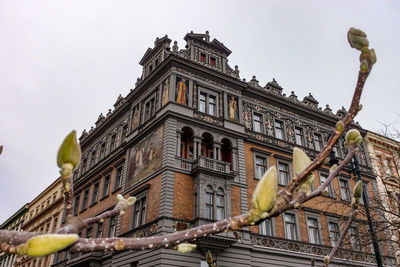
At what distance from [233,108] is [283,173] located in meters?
6.00

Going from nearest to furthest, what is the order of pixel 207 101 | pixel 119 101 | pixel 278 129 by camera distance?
pixel 207 101
pixel 278 129
pixel 119 101

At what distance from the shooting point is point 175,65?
900 inches

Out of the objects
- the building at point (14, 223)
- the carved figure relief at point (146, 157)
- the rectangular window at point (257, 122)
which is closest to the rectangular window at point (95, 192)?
the carved figure relief at point (146, 157)

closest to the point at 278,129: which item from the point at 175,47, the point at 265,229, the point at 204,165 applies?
the point at 265,229

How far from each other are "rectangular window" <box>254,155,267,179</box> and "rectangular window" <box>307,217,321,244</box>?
15.3 ft

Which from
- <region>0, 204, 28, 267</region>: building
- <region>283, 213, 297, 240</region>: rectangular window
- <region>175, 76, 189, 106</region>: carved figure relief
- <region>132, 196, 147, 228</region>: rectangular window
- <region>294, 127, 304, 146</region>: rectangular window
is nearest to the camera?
<region>132, 196, 147, 228</region>: rectangular window

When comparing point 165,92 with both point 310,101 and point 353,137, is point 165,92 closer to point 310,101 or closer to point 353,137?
point 310,101

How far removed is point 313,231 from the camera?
22859 mm

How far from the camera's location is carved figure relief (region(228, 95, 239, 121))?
2336cm

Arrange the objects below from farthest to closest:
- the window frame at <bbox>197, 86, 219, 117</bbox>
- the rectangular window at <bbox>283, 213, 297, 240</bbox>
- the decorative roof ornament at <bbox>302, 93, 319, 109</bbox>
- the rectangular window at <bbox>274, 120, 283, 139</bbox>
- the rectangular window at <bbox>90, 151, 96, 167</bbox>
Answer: the rectangular window at <bbox>90, 151, 96, 167</bbox>
the decorative roof ornament at <bbox>302, 93, 319, 109</bbox>
the rectangular window at <bbox>274, 120, 283, 139</bbox>
the window frame at <bbox>197, 86, 219, 117</bbox>
the rectangular window at <bbox>283, 213, 297, 240</bbox>

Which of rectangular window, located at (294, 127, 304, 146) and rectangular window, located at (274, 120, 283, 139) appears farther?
rectangular window, located at (294, 127, 304, 146)

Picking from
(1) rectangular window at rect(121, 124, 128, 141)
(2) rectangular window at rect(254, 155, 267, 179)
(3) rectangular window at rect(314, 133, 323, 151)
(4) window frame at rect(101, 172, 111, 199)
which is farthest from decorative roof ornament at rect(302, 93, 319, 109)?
(4) window frame at rect(101, 172, 111, 199)

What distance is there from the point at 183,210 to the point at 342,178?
594 inches

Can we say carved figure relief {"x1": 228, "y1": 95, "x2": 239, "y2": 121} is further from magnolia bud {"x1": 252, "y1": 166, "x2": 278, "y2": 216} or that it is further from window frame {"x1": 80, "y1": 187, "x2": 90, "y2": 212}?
magnolia bud {"x1": 252, "y1": 166, "x2": 278, "y2": 216}
